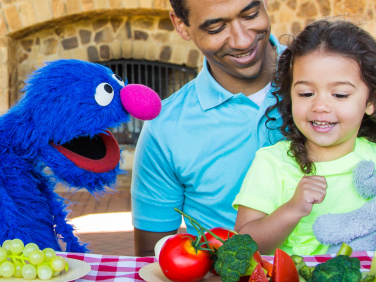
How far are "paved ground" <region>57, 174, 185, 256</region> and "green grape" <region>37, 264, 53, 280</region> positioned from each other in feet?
7.03

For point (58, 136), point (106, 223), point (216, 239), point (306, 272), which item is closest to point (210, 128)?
point (58, 136)

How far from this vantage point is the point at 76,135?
1059 mm

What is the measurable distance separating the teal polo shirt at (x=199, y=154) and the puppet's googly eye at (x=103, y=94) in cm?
55

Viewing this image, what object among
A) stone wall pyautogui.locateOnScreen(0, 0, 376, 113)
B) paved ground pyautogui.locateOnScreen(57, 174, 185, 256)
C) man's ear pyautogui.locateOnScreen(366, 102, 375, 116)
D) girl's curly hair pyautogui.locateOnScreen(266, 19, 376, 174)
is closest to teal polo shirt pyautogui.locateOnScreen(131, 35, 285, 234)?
girl's curly hair pyautogui.locateOnScreen(266, 19, 376, 174)

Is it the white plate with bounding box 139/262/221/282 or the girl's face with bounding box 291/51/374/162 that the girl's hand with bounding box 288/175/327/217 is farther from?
the white plate with bounding box 139/262/221/282

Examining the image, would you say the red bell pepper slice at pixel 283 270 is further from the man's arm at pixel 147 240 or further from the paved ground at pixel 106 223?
the paved ground at pixel 106 223

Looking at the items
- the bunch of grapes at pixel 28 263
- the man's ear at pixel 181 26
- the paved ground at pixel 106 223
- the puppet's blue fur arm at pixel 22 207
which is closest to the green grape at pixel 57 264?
the bunch of grapes at pixel 28 263

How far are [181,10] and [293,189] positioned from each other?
0.75 m

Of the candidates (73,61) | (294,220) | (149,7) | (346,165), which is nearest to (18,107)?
(73,61)

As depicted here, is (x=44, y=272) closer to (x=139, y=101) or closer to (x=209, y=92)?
(x=139, y=101)

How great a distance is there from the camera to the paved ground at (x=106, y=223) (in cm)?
350

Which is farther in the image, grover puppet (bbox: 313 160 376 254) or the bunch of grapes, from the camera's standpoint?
grover puppet (bbox: 313 160 376 254)

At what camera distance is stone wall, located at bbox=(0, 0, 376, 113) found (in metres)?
5.13

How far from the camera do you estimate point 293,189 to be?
4.21 feet
